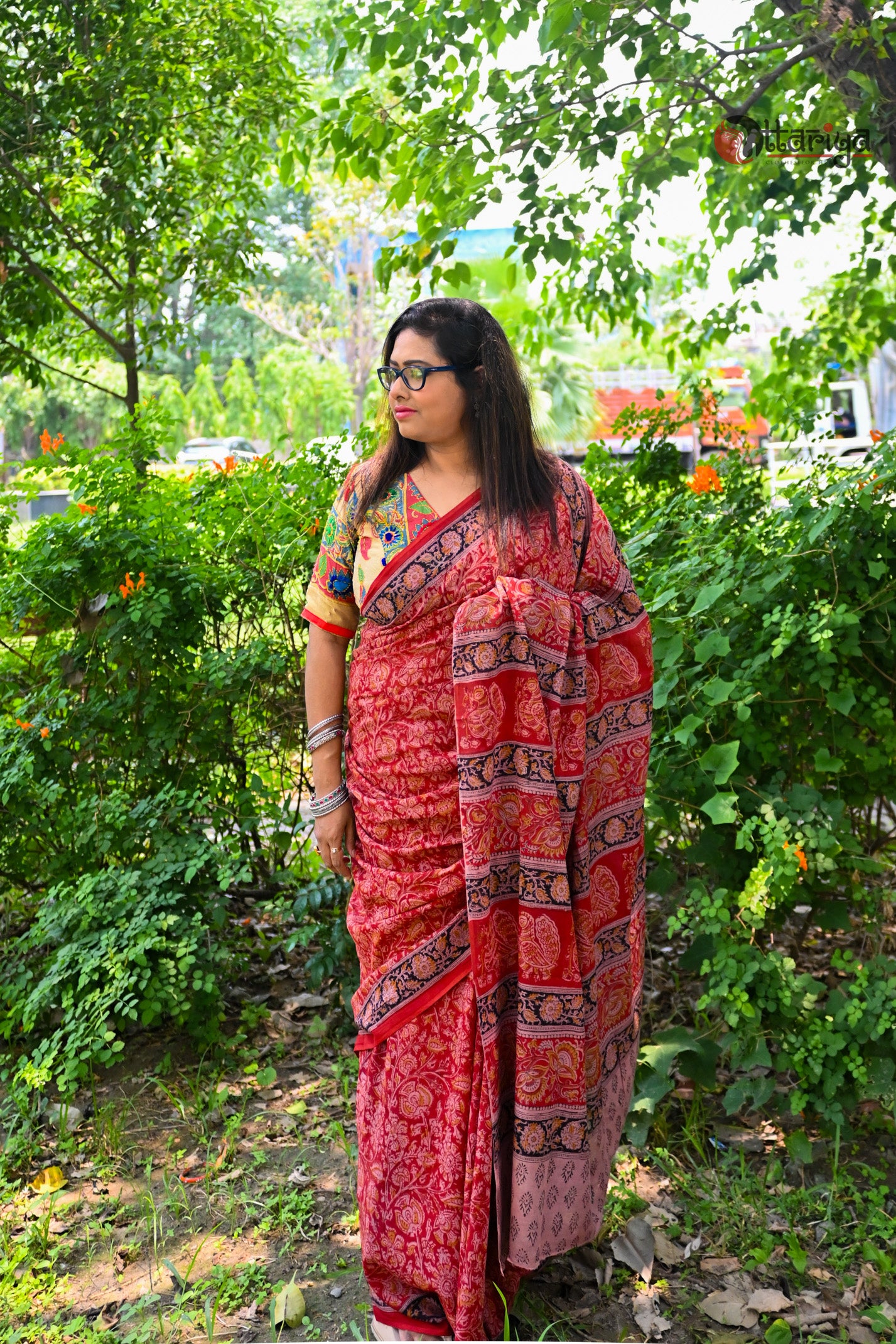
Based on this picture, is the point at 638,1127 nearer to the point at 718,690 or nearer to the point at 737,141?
the point at 718,690

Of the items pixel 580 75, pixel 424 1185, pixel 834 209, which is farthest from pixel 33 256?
pixel 424 1185

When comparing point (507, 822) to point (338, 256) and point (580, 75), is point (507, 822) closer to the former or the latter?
Answer: point (580, 75)

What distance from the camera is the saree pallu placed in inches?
84.0

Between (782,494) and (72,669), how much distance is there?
2133 millimetres

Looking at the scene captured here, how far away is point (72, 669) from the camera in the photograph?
135 inches

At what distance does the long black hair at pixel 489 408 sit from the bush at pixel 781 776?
27.7 inches

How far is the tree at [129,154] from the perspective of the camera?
4.01 m

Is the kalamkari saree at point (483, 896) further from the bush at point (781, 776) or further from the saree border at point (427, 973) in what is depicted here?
the bush at point (781, 776)

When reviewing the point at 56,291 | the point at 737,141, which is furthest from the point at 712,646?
the point at 56,291

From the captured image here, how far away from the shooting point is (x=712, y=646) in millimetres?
2773

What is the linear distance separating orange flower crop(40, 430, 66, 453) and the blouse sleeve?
4.28ft

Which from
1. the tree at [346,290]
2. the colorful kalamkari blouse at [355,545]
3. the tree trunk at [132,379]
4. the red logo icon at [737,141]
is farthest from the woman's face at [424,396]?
the tree at [346,290]

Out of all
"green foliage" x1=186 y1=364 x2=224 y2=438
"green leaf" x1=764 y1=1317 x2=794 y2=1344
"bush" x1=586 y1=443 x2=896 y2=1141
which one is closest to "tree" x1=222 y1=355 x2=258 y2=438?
"green foliage" x1=186 y1=364 x2=224 y2=438

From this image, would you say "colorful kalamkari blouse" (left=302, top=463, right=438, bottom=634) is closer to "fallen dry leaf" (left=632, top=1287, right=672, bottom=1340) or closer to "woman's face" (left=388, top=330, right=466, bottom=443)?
"woman's face" (left=388, top=330, right=466, bottom=443)
